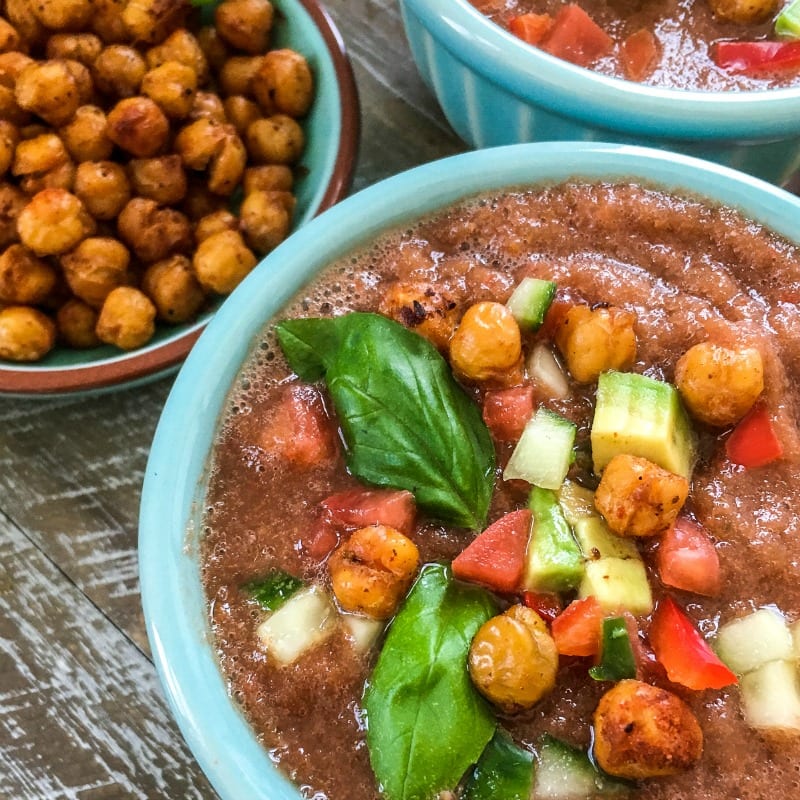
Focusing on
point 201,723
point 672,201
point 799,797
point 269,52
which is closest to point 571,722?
point 799,797

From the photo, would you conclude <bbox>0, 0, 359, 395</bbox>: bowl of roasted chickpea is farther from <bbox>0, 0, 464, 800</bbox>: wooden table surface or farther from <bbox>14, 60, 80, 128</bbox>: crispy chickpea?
<bbox>0, 0, 464, 800</bbox>: wooden table surface

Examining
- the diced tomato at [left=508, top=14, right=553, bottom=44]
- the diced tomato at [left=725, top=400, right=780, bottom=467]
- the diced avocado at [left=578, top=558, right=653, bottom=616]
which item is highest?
the diced tomato at [left=508, top=14, right=553, bottom=44]

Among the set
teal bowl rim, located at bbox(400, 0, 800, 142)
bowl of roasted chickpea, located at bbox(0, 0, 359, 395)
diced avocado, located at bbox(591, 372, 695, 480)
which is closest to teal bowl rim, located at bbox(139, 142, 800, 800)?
teal bowl rim, located at bbox(400, 0, 800, 142)

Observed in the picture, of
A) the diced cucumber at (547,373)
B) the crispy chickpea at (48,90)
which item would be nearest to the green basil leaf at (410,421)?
the diced cucumber at (547,373)

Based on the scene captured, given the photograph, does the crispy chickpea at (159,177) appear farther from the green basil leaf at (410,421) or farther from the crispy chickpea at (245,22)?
the green basil leaf at (410,421)

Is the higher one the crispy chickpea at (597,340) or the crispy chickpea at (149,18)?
the crispy chickpea at (149,18)

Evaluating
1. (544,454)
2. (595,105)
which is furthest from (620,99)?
(544,454)
